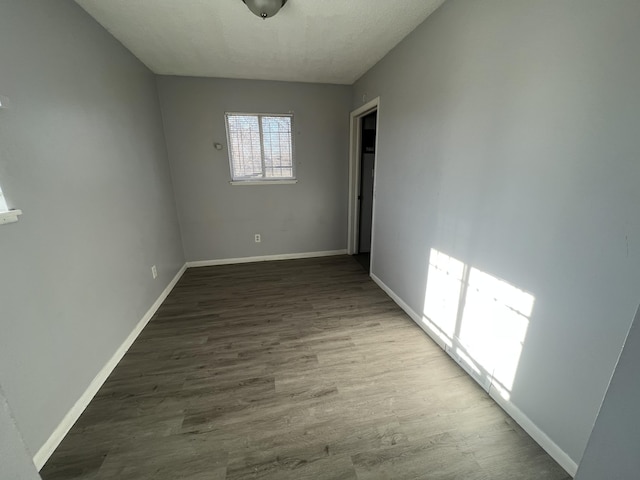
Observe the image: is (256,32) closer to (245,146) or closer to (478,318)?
(245,146)

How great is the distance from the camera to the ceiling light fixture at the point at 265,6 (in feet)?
5.39

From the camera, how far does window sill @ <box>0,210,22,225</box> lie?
1076 mm

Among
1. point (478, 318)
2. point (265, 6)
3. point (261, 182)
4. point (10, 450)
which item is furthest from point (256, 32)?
point (478, 318)

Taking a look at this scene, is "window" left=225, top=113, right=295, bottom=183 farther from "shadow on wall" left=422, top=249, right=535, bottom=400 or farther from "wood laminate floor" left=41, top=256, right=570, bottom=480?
"shadow on wall" left=422, top=249, right=535, bottom=400

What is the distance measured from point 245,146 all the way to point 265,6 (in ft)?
6.27

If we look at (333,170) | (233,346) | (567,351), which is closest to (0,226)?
(233,346)

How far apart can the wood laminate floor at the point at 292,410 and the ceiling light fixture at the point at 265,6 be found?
8.04ft

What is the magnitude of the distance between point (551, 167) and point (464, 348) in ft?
4.25

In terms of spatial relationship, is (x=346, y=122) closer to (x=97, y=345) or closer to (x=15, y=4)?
(x=15, y=4)

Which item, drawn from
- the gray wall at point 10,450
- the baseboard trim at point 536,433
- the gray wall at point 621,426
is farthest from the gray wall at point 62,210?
the baseboard trim at point 536,433

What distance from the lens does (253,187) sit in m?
3.58

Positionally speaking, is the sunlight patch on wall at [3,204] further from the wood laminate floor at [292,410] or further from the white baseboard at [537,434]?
the white baseboard at [537,434]

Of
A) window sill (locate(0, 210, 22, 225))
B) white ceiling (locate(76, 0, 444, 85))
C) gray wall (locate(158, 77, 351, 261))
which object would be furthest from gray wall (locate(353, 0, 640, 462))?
window sill (locate(0, 210, 22, 225))

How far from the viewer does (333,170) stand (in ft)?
12.3
